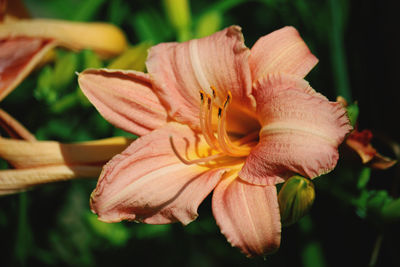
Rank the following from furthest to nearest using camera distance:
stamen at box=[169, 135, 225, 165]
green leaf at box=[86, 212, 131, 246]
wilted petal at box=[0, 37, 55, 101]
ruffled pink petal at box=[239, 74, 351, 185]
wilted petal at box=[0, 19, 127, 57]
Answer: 1. green leaf at box=[86, 212, 131, 246]
2. wilted petal at box=[0, 19, 127, 57]
3. wilted petal at box=[0, 37, 55, 101]
4. stamen at box=[169, 135, 225, 165]
5. ruffled pink petal at box=[239, 74, 351, 185]

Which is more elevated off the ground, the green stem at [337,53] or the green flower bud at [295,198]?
the green stem at [337,53]

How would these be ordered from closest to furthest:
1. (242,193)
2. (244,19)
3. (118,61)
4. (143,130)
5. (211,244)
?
(242,193) < (143,130) < (118,61) < (211,244) < (244,19)

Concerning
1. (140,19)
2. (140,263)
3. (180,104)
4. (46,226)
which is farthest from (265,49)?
(46,226)

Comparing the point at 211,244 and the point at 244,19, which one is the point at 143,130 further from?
the point at 244,19

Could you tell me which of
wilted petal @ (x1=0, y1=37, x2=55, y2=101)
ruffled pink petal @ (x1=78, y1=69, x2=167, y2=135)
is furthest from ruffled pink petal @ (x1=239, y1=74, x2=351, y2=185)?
wilted petal @ (x1=0, y1=37, x2=55, y2=101)

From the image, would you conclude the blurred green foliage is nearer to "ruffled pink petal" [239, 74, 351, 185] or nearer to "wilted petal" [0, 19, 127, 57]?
"wilted petal" [0, 19, 127, 57]

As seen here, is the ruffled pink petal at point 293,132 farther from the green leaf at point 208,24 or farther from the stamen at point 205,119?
the green leaf at point 208,24

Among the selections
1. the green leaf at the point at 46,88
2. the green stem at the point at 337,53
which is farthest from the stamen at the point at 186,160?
the green leaf at the point at 46,88
